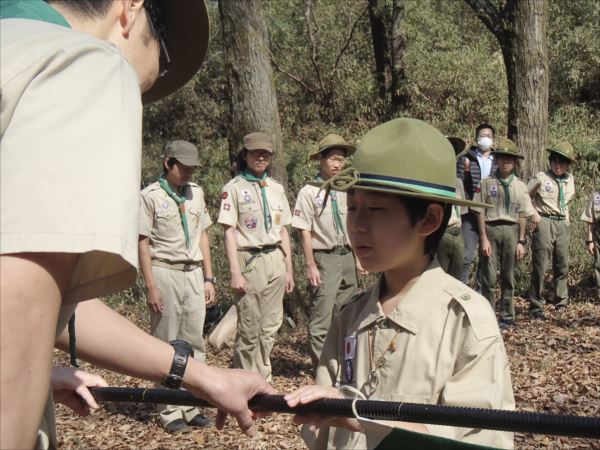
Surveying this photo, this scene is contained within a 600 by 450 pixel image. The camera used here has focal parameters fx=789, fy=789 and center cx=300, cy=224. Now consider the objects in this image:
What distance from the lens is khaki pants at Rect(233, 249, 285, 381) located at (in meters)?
8.02

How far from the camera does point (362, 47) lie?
25.2 m

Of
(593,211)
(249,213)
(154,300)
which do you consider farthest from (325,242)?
(593,211)

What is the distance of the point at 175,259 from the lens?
290 inches

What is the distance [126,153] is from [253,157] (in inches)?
270

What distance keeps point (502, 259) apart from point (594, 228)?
1891 millimetres

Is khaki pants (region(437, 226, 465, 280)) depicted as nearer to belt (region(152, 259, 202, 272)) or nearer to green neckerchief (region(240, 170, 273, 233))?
green neckerchief (region(240, 170, 273, 233))

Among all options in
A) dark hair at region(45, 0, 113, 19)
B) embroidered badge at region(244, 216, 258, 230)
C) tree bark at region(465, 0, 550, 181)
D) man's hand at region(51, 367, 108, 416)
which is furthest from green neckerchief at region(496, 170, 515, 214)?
dark hair at region(45, 0, 113, 19)

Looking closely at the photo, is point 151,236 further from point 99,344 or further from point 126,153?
point 126,153

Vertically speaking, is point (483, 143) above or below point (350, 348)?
above

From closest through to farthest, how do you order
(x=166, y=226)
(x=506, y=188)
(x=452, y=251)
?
(x=166, y=226)
(x=452, y=251)
(x=506, y=188)

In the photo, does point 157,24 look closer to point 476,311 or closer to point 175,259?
point 476,311

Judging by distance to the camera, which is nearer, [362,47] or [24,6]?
[24,6]

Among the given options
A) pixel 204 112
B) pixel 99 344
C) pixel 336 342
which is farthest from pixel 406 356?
pixel 204 112

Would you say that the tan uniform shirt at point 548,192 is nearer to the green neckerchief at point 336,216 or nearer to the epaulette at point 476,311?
the green neckerchief at point 336,216
